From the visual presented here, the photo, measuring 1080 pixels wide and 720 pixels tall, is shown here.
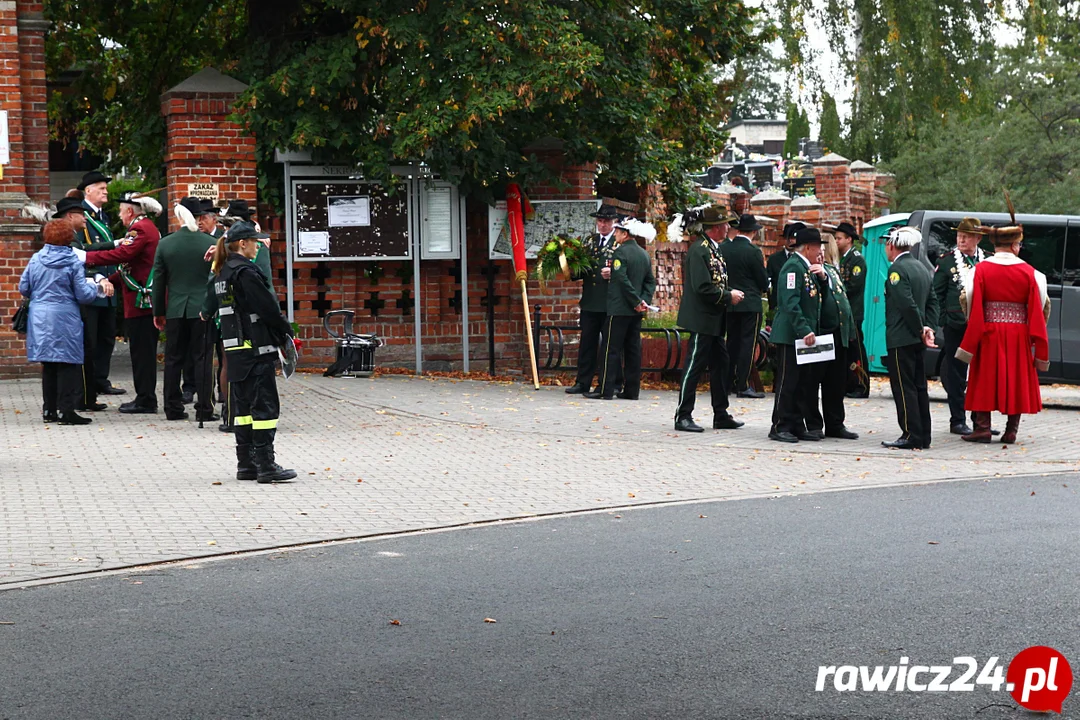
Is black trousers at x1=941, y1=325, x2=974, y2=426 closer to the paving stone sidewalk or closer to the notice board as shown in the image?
the paving stone sidewalk

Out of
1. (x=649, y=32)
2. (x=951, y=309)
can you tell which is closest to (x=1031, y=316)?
(x=951, y=309)

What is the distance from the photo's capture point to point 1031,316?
12.6 meters

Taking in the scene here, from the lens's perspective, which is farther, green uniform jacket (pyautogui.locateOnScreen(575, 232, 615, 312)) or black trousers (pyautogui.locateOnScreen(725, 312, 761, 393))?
green uniform jacket (pyautogui.locateOnScreen(575, 232, 615, 312))

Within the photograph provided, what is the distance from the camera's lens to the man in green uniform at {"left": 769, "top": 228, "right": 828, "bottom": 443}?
12633 mm

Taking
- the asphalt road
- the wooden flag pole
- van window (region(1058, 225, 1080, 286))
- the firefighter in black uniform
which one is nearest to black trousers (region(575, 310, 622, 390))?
the wooden flag pole

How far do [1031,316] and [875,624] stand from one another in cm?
721

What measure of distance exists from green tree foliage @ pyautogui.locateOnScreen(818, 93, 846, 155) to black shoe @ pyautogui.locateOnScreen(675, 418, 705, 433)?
7825 mm

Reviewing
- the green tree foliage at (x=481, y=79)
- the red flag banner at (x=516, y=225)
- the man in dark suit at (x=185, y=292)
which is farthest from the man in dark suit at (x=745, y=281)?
the man in dark suit at (x=185, y=292)

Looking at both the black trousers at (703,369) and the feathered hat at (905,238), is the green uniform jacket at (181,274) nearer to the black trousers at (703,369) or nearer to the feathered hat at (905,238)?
the black trousers at (703,369)

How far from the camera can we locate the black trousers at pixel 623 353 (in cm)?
1571

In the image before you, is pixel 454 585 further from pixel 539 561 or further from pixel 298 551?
pixel 298 551

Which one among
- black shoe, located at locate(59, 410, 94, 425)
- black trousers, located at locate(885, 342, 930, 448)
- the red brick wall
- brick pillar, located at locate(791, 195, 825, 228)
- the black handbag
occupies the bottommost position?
black shoe, located at locate(59, 410, 94, 425)

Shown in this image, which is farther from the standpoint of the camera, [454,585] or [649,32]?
[649,32]

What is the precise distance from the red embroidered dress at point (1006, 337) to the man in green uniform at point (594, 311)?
4.42m
